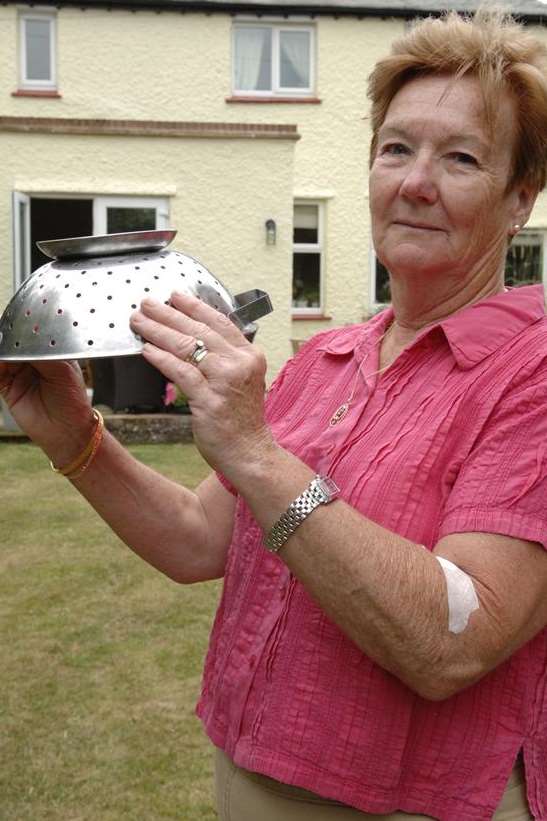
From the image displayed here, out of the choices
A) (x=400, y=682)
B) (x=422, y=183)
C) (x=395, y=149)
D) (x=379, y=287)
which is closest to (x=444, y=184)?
(x=422, y=183)

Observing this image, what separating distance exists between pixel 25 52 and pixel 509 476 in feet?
58.1

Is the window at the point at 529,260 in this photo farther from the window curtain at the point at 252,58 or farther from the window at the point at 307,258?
the window curtain at the point at 252,58

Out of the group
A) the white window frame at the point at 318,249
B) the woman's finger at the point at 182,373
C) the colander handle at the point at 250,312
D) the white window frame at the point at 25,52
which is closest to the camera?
the woman's finger at the point at 182,373

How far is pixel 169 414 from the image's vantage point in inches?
509

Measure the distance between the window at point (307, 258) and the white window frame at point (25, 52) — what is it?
4.92 meters

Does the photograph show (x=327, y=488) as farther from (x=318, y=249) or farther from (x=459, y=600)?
(x=318, y=249)

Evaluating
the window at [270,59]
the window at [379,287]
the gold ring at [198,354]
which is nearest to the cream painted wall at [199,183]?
the window at [379,287]

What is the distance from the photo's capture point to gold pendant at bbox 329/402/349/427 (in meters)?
2.11

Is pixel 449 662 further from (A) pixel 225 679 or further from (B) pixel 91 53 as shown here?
(B) pixel 91 53

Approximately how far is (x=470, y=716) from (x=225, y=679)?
1.75 feet

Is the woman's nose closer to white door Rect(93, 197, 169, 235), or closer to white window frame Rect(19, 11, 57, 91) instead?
white door Rect(93, 197, 169, 235)

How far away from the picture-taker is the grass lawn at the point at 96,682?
4332 mm

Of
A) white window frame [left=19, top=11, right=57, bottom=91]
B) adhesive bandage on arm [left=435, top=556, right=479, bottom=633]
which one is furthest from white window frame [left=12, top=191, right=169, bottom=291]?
adhesive bandage on arm [left=435, top=556, right=479, bottom=633]

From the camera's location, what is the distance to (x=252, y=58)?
17734 millimetres
